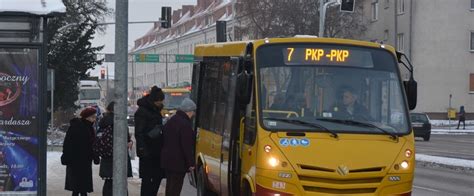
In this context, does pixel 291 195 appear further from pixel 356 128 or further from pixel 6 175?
pixel 6 175

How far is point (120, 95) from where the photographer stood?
7.66 metres

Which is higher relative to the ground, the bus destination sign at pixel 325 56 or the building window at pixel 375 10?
the building window at pixel 375 10

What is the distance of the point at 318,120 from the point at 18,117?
3.49m

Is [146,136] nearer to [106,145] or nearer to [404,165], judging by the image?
[106,145]

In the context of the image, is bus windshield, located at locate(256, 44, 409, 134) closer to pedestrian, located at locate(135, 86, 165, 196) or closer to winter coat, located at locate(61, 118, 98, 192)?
pedestrian, located at locate(135, 86, 165, 196)

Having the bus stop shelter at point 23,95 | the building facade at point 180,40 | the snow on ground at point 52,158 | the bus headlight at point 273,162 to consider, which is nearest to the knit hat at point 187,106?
the bus headlight at point 273,162

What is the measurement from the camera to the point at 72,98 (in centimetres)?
4328

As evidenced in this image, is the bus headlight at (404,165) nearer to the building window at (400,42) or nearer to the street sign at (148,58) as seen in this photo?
the building window at (400,42)

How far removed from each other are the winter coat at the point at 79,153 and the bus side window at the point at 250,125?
7.90ft

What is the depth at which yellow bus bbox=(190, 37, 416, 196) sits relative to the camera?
8.89 meters

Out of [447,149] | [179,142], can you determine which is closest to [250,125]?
[179,142]

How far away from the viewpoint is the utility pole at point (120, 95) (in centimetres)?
758

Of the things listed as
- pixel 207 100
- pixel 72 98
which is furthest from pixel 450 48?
pixel 207 100

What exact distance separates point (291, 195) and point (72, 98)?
35.8 meters
